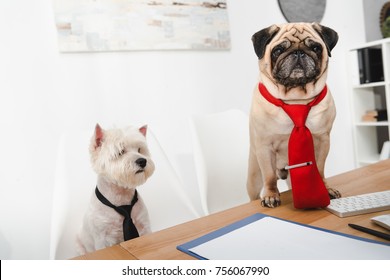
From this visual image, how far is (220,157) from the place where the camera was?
1.36 m

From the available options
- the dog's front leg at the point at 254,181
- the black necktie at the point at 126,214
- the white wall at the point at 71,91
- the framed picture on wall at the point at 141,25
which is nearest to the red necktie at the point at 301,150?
the dog's front leg at the point at 254,181

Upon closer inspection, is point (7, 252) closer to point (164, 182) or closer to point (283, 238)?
point (164, 182)

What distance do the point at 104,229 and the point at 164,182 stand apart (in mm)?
311

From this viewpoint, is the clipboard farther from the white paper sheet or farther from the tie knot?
the tie knot

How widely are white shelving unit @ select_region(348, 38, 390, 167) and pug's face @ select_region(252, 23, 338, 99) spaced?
84 centimetres

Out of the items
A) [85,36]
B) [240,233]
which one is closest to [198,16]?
[85,36]

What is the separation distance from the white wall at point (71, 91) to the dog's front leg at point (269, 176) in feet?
1.88

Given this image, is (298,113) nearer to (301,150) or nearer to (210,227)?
(301,150)

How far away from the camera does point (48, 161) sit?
4.67ft

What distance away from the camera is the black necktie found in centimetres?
89

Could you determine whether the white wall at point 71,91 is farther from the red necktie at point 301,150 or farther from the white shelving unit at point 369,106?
the red necktie at point 301,150

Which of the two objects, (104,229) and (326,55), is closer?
(326,55)

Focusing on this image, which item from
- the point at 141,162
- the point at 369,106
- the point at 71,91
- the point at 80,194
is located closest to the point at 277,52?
the point at 141,162

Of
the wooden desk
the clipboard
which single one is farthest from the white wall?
the clipboard
